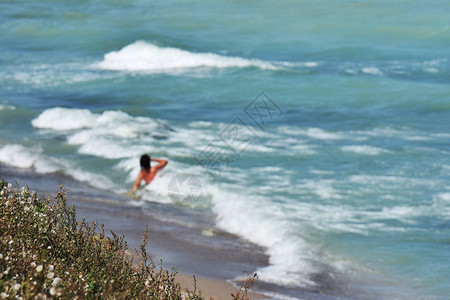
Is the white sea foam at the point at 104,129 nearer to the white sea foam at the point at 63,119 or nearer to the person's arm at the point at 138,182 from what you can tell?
the white sea foam at the point at 63,119

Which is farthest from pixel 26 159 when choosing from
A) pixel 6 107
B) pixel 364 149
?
pixel 364 149

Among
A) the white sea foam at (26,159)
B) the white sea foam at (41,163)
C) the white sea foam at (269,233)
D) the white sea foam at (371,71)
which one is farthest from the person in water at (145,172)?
the white sea foam at (371,71)

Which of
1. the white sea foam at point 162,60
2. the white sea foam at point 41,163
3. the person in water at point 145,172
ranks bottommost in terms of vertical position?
the white sea foam at point 41,163

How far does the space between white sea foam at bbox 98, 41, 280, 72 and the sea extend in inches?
3.8

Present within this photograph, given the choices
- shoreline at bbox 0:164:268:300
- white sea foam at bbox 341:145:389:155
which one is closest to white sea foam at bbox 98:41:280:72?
white sea foam at bbox 341:145:389:155

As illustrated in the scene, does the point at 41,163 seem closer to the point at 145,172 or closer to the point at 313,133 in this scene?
the point at 145,172

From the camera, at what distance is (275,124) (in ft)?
66.5

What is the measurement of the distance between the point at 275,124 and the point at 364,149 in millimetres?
3546

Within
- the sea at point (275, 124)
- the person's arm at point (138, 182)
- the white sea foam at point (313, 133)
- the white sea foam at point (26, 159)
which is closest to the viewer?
the sea at point (275, 124)

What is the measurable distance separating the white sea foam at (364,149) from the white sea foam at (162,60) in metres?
12.5

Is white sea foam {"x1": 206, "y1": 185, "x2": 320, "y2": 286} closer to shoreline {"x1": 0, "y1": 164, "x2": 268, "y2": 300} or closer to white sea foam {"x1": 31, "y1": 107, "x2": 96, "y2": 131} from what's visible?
shoreline {"x1": 0, "y1": 164, "x2": 268, "y2": 300}

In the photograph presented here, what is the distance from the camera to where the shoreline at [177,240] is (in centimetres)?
941

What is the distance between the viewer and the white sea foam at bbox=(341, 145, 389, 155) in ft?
56.1

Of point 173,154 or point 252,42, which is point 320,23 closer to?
point 252,42
